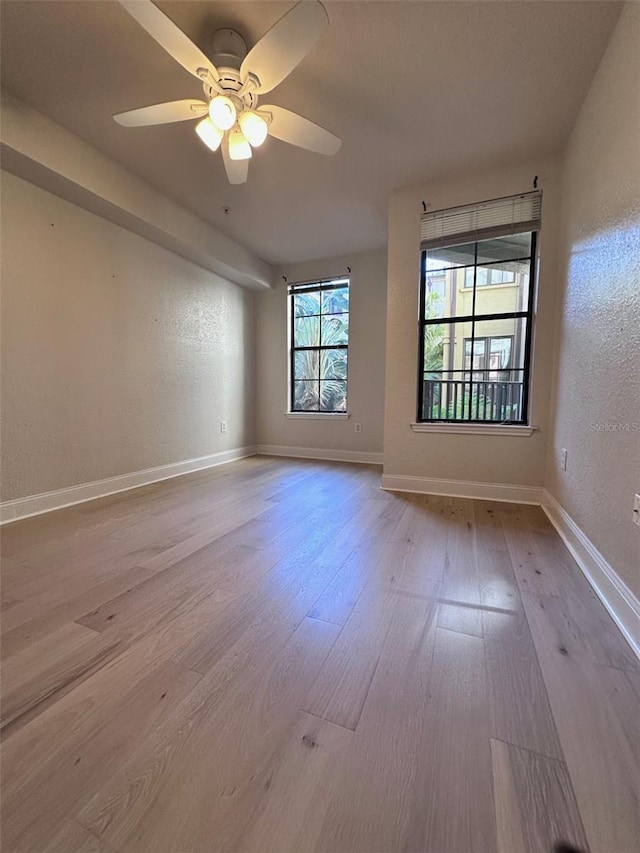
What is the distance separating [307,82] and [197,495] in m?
2.91

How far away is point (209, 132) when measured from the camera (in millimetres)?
1886

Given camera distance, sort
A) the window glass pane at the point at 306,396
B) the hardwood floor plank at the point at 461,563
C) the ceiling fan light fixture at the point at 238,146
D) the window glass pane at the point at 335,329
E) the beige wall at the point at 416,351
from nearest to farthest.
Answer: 1. the hardwood floor plank at the point at 461,563
2. the ceiling fan light fixture at the point at 238,146
3. the beige wall at the point at 416,351
4. the window glass pane at the point at 335,329
5. the window glass pane at the point at 306,396

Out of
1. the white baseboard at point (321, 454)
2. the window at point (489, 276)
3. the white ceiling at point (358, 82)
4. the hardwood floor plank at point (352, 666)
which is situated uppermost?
the white ceiling at point (358, 82)

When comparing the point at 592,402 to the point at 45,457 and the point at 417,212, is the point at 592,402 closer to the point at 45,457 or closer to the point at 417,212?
the point at 417,212

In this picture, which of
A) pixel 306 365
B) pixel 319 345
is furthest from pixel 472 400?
pixel 306 365

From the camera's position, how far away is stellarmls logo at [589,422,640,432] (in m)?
1.37

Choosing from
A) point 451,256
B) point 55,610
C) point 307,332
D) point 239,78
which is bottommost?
point 55,610

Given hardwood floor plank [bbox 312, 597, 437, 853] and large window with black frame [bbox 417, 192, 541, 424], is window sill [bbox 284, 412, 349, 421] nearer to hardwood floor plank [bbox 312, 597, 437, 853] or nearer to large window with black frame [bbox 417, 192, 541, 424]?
large window with black frame [bbox 417, 192, 541, 424]

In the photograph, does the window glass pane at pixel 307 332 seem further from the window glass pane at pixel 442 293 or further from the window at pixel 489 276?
the window at pixel 489 276

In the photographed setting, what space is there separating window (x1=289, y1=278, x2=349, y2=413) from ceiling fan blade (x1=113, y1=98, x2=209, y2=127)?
2779 mm

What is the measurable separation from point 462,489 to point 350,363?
2.17 m

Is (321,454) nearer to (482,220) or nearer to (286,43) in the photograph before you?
(482,220)

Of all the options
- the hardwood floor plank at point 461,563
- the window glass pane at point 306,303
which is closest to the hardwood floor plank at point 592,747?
the hardwood floor plank at point 461,563

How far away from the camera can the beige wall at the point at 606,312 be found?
1.41m
